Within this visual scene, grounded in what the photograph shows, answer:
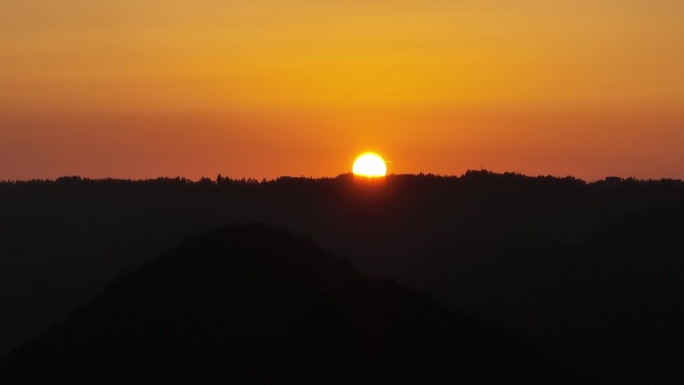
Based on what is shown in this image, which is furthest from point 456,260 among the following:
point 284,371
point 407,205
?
point 284,371

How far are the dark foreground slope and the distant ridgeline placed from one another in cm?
739

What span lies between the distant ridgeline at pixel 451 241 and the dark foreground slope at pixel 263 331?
739 cm

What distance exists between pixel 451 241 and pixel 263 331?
80.4 feet

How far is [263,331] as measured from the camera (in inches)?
995

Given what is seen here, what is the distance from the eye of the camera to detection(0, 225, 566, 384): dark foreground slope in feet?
70.0

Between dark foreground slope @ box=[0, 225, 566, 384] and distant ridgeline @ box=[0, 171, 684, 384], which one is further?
distant ridgeline @ box=[0, 171, 684, 384]

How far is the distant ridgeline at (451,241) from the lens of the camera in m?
34.8

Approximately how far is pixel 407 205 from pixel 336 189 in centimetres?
431

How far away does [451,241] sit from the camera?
48.9 meters

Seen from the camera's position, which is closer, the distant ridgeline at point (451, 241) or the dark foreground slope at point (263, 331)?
the dark foreground slope at point (263, 331)

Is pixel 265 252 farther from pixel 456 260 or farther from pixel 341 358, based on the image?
pixel 456 260

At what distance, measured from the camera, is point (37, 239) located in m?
56.8

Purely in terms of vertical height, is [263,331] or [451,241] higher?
[451,241]

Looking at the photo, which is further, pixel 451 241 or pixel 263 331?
pixel 451 241
